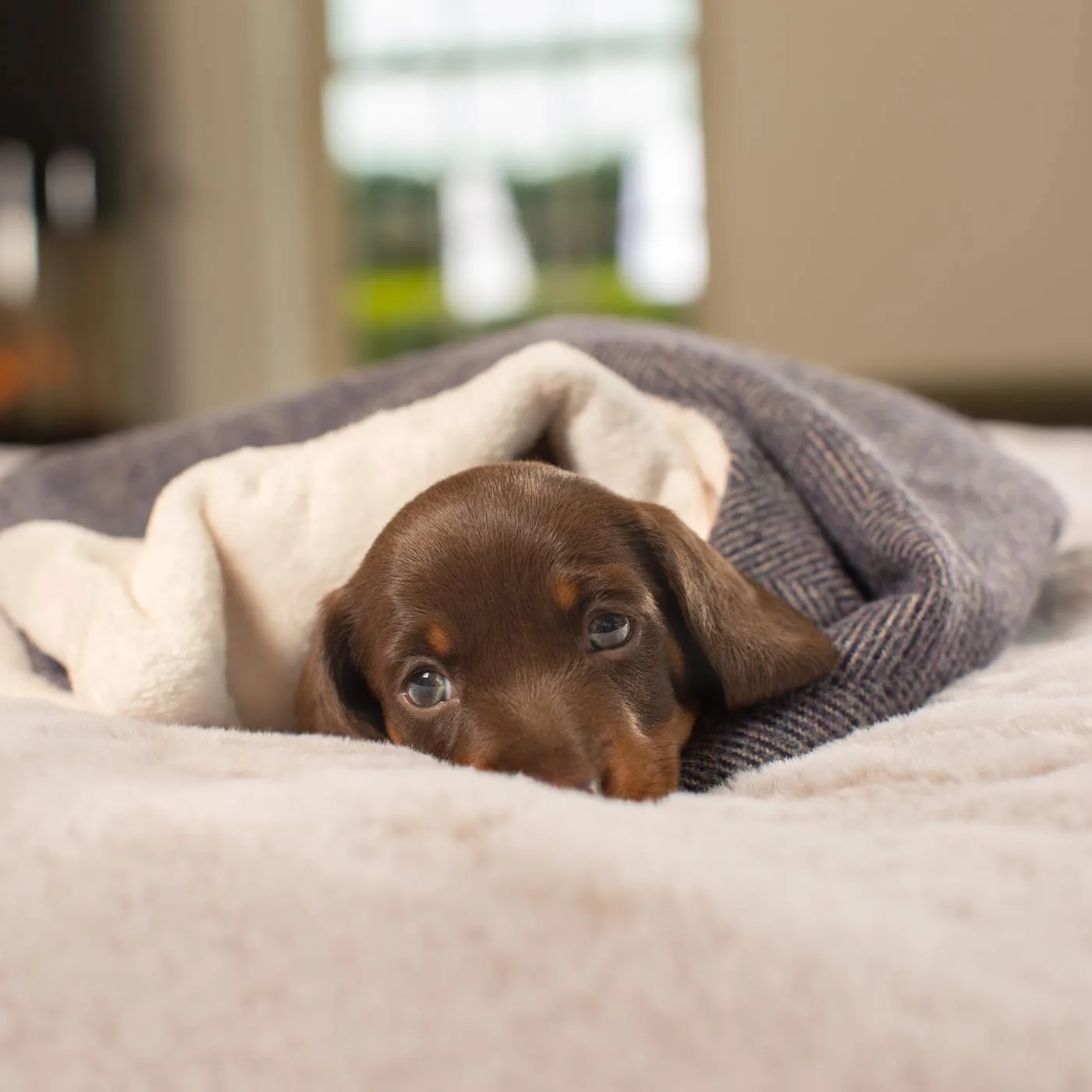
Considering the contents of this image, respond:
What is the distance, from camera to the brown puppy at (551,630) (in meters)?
1.02

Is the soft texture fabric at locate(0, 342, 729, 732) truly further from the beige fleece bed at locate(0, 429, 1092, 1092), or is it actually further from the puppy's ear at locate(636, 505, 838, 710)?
the beige fleece bed at locate(0, 429, 1092, 1092)

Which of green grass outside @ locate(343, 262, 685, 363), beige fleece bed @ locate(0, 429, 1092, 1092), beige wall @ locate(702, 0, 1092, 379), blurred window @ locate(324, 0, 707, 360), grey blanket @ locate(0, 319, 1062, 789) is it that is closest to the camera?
beige fleece bed @ locate(0, 429, 1092, 1092)

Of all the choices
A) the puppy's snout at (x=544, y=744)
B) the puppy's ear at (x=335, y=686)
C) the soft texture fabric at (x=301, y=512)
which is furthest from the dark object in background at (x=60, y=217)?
the puppy's snout at (x=544, y=744)

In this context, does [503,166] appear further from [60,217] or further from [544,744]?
[544,744]

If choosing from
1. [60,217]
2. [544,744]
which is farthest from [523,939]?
[60,217]

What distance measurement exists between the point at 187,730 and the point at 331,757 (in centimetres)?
15

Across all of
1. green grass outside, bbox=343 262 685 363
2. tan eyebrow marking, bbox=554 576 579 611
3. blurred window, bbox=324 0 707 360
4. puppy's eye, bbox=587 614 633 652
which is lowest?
green grass outside, bbox=343 262 685 363

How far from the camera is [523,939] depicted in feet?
2.08

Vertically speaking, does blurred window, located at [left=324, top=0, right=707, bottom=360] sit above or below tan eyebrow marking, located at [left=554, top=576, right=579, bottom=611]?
above

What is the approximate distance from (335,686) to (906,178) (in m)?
4.98

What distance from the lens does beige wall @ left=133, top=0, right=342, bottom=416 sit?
610 cm

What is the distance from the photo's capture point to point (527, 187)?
624cm

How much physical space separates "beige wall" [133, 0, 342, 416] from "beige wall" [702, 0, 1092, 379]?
202cm

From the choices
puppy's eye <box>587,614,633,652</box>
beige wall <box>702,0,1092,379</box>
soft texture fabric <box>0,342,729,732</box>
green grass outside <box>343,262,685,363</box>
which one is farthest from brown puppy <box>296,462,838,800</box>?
green grass outside <box>343,262,685,363</box>
